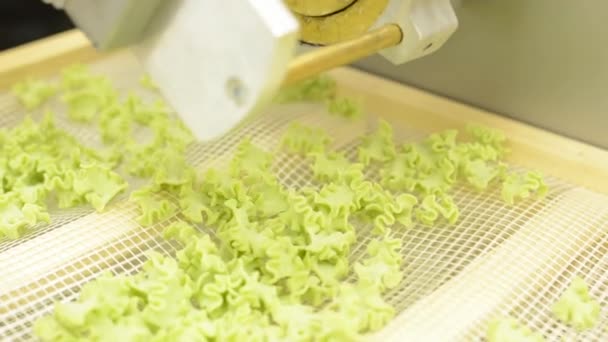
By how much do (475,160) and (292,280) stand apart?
402 millimetres

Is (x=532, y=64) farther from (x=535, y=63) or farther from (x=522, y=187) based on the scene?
(x=522, y=187)

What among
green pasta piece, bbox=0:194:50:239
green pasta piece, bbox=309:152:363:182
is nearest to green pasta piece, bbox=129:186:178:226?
green pasta piece, bbox=0:194:50:239

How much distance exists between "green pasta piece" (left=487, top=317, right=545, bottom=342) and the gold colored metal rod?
14.7 inches

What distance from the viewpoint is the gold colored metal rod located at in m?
0.84

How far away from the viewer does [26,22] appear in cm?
169

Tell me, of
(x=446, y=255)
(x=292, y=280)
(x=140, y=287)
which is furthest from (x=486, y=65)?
(x=140, y=287)

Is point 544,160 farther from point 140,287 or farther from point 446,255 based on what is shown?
point 140,287

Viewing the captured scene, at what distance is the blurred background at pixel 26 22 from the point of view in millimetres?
1644

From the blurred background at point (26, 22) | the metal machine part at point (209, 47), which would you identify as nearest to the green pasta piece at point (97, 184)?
the metal machine part at point (209, 47)

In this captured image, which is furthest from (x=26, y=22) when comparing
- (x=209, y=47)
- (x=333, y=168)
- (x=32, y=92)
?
(x=209, y=47)

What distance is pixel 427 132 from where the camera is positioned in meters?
1.23

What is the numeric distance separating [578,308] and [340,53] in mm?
437

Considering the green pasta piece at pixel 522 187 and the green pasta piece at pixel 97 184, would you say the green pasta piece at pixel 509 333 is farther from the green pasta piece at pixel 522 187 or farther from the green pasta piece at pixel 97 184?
the green pasta piece at pixel 97 184

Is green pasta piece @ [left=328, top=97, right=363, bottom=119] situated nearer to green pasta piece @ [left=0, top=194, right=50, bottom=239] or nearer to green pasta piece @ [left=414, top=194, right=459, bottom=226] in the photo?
green pasta piece @ [left=414, top=194, right=459, bottom=226]
